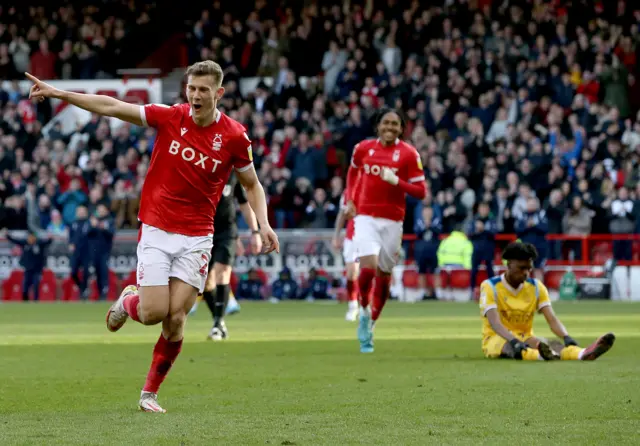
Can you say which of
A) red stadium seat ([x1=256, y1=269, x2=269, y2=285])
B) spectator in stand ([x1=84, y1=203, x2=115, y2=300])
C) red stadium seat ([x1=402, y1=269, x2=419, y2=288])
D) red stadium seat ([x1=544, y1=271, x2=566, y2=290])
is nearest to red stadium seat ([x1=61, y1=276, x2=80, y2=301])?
spectator in stand ([x1=84, y1=203, x2=115, y2=300])

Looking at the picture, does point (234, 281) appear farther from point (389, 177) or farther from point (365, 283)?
point (389, 177)

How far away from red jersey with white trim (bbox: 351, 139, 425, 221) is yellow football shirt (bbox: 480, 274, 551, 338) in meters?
1.53

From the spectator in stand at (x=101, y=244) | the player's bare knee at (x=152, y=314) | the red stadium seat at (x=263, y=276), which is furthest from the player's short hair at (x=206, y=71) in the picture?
the red stadium seat at (x=263, y=276)

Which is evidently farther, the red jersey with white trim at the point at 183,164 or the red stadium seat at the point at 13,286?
the red stadium seat at the point at 13,286

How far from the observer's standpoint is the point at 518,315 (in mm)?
13188

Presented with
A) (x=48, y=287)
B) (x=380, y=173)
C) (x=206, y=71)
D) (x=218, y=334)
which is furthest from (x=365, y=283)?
(x=48, y=287)

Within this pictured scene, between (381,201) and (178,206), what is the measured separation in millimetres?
5664

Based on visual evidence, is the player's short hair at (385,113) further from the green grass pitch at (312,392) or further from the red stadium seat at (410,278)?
the red stadium seat at (410,278)

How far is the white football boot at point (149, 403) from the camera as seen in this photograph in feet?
28.1

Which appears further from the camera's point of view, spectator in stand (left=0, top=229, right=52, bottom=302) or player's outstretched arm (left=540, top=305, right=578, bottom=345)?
spectator in stand (left=0, top=229, right=52, bottom=302)

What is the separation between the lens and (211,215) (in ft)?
30.0

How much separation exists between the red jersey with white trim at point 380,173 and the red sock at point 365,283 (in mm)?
596

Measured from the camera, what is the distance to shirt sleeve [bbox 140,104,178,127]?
874 centimetres

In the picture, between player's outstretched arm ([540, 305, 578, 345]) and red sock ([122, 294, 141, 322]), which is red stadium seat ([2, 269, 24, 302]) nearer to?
player's outstretched arm ([540, 305, 578, 345])
